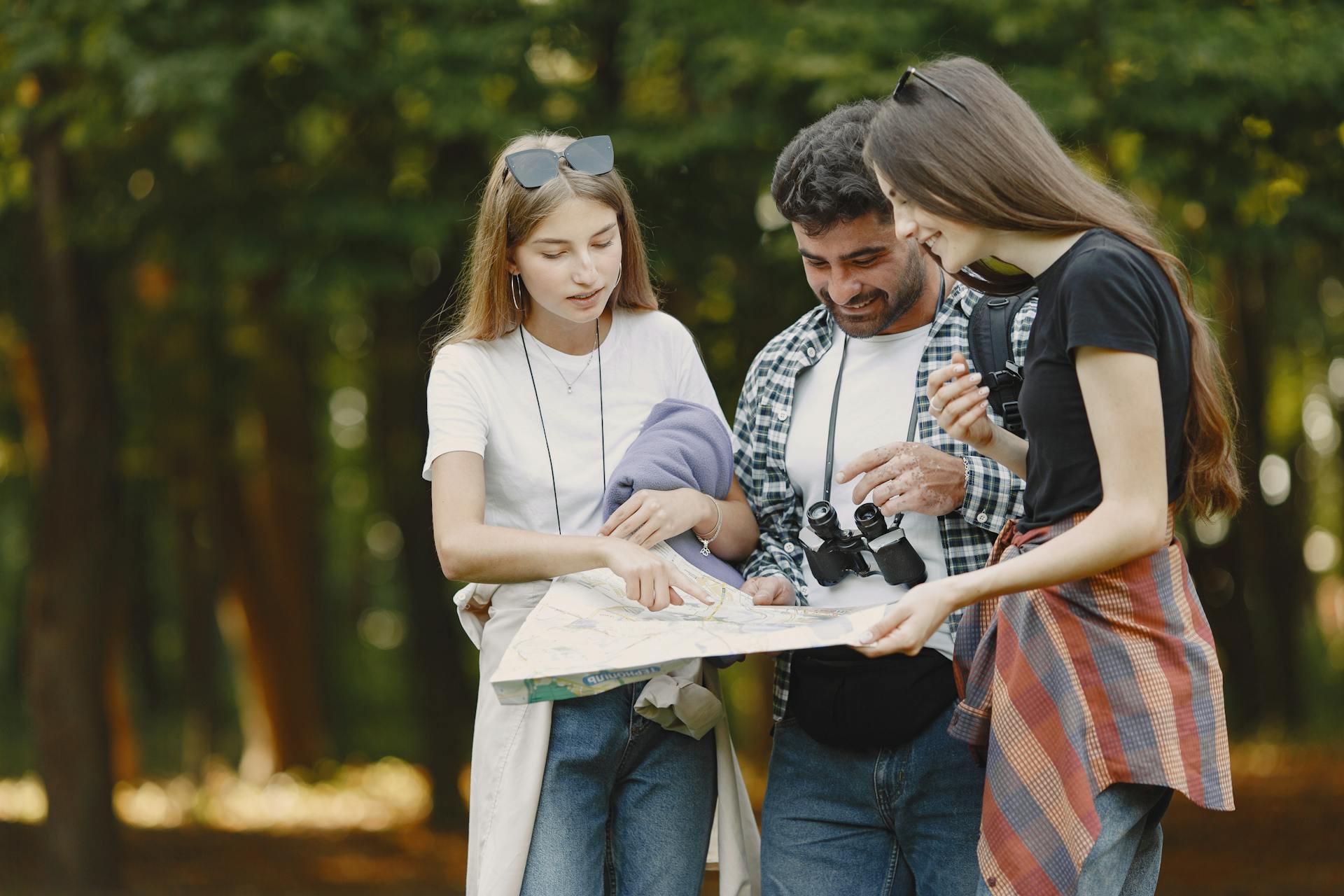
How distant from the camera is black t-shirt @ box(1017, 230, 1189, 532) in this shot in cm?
212

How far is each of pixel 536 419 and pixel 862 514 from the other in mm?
690

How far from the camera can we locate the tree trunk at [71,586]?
351 inches

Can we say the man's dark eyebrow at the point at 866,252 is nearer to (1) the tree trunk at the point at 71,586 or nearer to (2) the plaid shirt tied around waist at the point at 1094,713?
(2) the plaid shirt tied around waist at the point at 1094,713

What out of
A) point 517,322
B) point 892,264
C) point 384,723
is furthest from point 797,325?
point 384,723

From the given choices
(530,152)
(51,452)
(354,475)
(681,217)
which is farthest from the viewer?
(354,475)

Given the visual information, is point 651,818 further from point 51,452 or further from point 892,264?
point 51,452

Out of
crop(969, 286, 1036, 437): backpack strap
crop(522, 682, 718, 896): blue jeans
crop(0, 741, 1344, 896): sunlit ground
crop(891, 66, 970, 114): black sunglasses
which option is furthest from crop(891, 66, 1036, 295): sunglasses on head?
crop(0, 741, 1344, 896): sunlit ground

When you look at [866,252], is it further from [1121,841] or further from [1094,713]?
[1121,841]

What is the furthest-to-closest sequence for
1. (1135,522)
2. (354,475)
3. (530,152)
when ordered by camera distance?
(354,475), (530,152), (1135,522)

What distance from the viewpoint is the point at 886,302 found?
286 centimetres

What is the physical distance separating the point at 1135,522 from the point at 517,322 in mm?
1358

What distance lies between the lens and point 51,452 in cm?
902

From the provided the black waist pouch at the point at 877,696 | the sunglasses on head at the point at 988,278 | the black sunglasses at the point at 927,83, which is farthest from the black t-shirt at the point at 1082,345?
the black waist pouch at the point at 877,696

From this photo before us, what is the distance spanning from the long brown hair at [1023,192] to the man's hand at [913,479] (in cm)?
46
